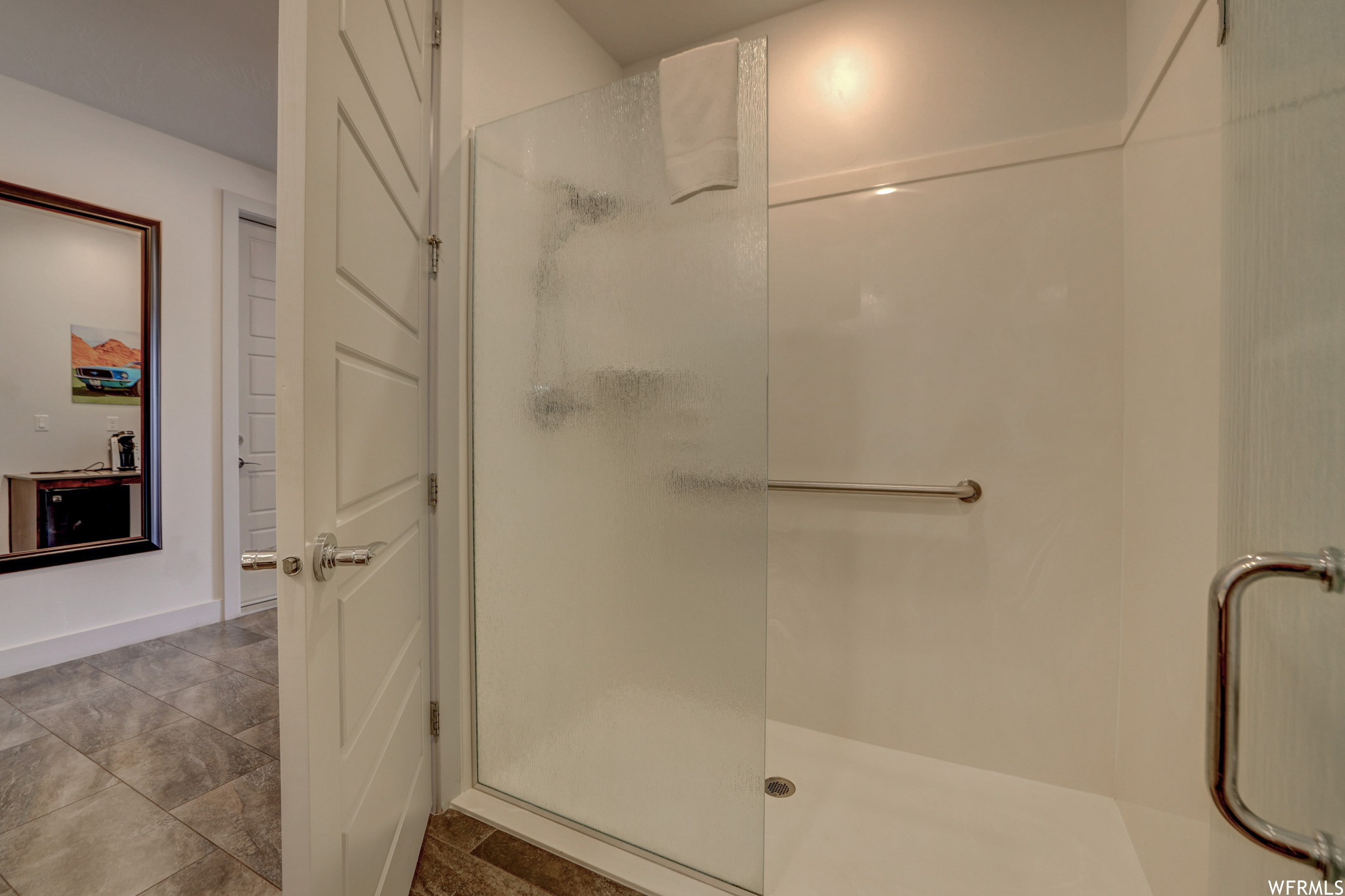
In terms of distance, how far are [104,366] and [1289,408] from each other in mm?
3900

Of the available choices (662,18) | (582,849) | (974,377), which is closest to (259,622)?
(582,849)

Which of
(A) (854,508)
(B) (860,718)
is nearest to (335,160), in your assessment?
(A) (854,508)

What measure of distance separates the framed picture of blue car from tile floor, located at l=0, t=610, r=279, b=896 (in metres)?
1.20

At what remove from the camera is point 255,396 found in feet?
10.8

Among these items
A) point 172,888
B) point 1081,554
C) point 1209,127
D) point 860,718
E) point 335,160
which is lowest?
point 172,888

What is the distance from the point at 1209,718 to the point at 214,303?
13.0 ft

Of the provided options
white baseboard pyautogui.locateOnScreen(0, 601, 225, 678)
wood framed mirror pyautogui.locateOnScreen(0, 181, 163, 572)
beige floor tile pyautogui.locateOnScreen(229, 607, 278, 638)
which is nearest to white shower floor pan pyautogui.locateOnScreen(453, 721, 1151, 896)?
beige floor tile pyautogui.locateOnScreen(229, 607, 278, 638)

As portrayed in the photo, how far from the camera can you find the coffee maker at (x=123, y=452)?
107 inches

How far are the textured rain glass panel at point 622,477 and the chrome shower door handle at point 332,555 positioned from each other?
0.55 m

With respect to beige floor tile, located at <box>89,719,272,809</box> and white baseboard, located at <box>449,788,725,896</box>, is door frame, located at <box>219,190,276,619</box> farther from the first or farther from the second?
white baseboard, located at <box>449,788,725,896</box>

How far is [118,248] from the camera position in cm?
269

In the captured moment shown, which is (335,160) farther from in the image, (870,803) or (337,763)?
(870,803)

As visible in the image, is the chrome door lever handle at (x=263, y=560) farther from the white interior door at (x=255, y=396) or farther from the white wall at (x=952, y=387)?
the white interior door at (x=255, y=396)

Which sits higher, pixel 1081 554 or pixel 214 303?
pixel 214 303
